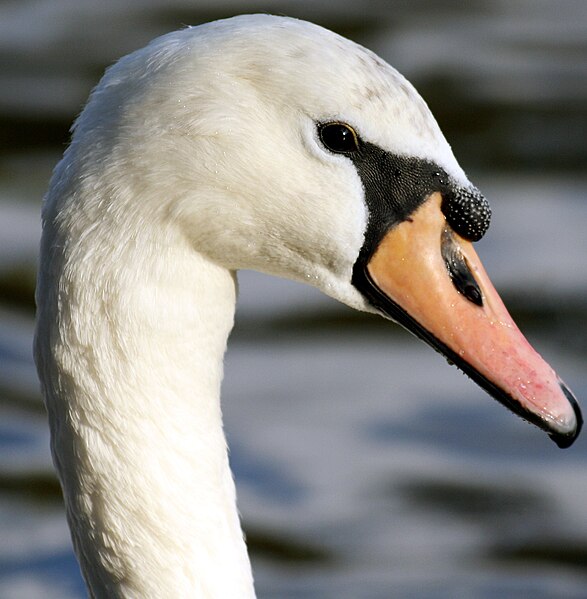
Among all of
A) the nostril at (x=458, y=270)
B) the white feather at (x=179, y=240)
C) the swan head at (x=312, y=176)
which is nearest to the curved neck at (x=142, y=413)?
the white feather at (x=179, y=240)

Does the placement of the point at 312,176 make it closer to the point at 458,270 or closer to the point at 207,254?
the point at 207,254

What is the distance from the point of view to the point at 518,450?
19.6ft

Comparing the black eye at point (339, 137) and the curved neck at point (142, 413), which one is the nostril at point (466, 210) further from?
the curved neck at point (142, 413)

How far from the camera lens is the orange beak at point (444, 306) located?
3158 mm

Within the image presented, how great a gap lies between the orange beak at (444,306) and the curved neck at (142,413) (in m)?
0.32

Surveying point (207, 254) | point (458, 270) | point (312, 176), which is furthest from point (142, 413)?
point (458, 270)

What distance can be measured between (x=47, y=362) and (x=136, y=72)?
57cm

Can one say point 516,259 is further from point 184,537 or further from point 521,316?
point 184,537

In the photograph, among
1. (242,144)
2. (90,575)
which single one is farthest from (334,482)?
(242,144)

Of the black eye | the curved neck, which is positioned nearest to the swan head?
the black eye

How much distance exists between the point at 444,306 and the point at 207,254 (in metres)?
0.48

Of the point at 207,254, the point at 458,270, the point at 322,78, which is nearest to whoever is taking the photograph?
the point at 322,78

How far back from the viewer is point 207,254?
10.1ft

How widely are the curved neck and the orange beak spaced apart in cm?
32
